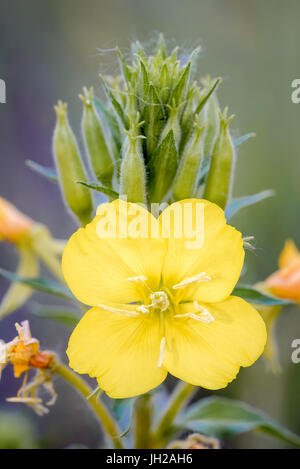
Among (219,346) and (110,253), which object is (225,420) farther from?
(110,253)

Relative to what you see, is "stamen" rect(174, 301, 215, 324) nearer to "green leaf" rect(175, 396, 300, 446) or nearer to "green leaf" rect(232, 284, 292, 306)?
"green leaf" rect(232, 284, 292, 306)

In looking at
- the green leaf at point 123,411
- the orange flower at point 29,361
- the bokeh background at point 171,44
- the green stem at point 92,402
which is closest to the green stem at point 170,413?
the green stem at point 92,402

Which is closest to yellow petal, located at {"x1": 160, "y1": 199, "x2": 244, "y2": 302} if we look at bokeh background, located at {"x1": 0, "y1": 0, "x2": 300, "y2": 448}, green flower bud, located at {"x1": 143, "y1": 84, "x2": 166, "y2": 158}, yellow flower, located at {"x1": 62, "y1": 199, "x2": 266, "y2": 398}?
yellow flower, located at {"x1": 62, "y1": 199, "x2": 266, "y2": 398}

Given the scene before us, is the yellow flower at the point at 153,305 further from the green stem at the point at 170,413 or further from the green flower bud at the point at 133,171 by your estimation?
the green stem at the point at 170,413

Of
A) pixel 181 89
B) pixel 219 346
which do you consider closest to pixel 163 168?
pixel 181 89
